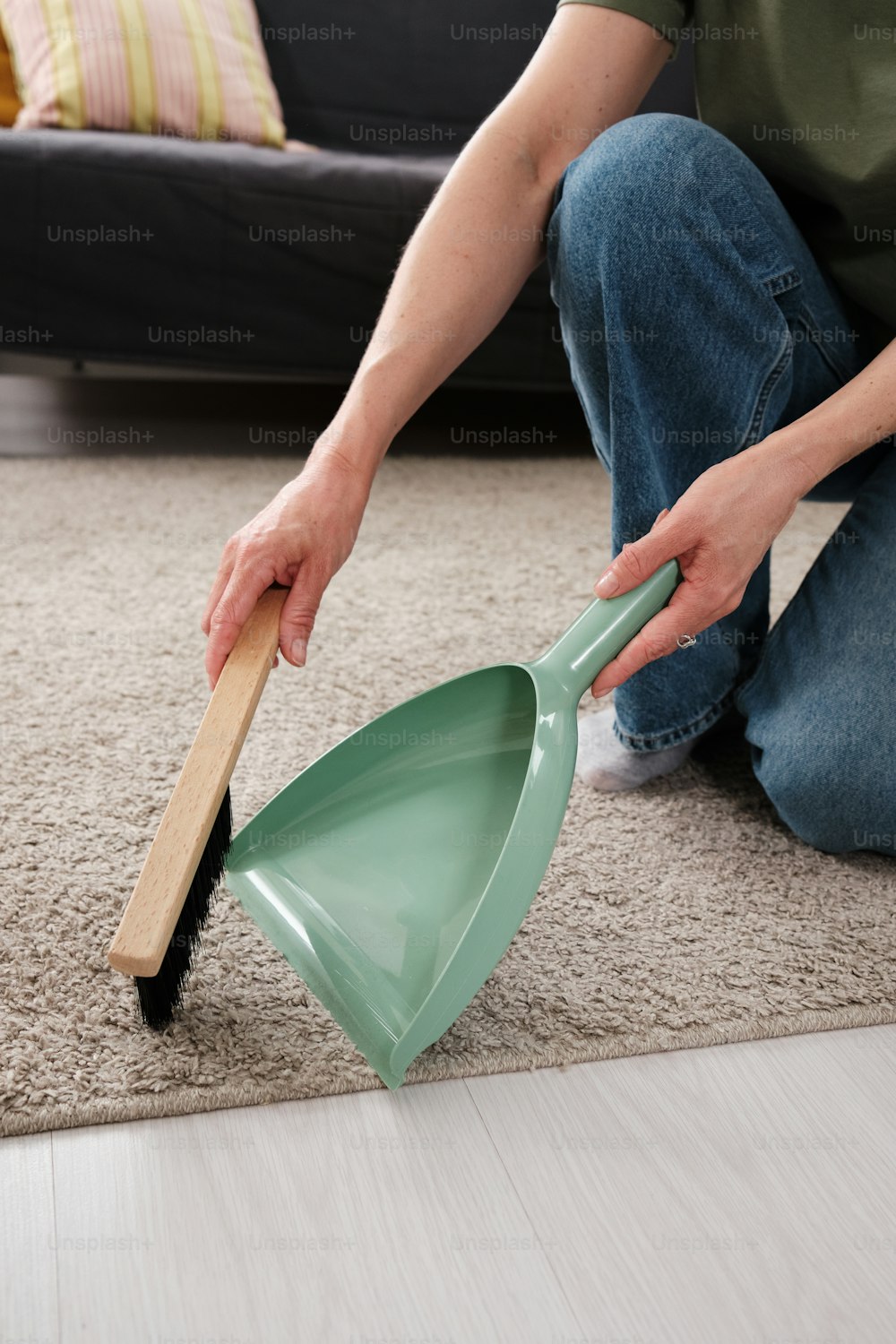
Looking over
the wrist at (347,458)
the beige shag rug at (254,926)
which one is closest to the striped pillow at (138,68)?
the beige shag rug at (254,926)

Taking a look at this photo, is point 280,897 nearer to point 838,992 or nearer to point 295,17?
point 838,992

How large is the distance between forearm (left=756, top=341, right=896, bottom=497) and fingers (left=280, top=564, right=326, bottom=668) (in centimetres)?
28

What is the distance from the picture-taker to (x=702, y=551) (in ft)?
2.22

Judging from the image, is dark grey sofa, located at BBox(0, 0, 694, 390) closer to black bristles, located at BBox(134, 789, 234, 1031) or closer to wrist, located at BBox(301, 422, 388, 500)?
wrist, located at BBox(301, 422, 388, 500)

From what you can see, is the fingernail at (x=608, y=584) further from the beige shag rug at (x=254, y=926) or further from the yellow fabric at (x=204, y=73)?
the yellow fabric at (x=204, y=73)

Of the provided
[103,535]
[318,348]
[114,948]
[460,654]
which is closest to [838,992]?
[114,948]

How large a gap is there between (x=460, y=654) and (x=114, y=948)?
2.02ft

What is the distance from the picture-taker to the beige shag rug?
607 mm

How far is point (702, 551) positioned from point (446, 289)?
25 centimetres

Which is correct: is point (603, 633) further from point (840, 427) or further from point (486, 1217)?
point (486, 1217)

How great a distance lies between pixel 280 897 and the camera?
67 cm

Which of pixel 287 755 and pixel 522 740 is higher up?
pixel 522 740

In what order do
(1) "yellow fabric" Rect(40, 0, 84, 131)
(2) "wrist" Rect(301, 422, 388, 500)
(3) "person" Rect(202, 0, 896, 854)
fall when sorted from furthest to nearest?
1. (1) "yellow fabric" Rect(40, 0, 84, 131)
2. (3) "person" Rect(202, 0, 896, 854)
3. (2) "wrist" Rect(301, 422, 388, 500)

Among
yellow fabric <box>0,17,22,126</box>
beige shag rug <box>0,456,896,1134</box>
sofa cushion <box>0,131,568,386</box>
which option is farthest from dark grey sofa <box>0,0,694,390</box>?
beige shag rug <box>0,456,896,1134</box>
